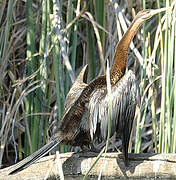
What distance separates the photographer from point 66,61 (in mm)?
2830

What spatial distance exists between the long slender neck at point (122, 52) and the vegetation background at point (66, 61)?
55mm

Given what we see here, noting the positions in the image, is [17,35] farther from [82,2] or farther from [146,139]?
[146,139]

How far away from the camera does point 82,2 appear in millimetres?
→ 3471

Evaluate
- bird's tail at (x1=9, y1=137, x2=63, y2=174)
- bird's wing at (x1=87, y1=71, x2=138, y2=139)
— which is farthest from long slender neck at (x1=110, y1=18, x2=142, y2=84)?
bird's tail at (x1=9, y1=137, x2=63, y2=174)

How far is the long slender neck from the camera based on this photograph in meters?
2.65

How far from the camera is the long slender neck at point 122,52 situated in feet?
8.70

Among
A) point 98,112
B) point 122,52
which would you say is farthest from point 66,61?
point 98,112

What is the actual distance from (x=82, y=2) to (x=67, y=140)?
1.24 meters

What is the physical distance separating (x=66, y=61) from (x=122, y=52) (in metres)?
0.34

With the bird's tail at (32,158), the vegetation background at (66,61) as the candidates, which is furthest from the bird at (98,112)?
the vegetation background at (66,61)

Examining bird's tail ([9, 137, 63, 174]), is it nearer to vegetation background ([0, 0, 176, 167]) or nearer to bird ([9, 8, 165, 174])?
bird ([9, 8, 165, 174])

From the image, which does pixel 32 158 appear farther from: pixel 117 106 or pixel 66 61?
pixel 66 61

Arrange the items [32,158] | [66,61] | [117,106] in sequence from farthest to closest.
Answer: [66,61], [117,106], [32,158]

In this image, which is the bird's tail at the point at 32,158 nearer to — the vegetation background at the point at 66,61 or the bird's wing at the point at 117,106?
the bird's wing at the point at 117,106
